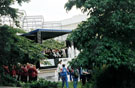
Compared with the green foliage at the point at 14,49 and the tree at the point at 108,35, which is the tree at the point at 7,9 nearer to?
the green foliage at the point at 14,49

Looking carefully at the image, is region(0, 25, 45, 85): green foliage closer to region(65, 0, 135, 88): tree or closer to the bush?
region(65, 0, 135, 88): tree

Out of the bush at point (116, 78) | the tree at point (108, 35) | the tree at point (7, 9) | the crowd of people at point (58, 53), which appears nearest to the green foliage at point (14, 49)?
the tree at point (7, 9)

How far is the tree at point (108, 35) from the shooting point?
5805mm

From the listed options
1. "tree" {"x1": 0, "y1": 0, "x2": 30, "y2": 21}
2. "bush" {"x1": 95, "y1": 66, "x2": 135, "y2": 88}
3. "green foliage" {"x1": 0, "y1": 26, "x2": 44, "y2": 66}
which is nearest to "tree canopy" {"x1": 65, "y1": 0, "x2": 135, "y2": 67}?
"bush" {"x1": 95, "y1": 66, "x2": 135, "y2": 88}

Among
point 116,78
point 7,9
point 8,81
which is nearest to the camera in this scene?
point 116,78

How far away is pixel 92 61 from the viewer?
6121 millimetres

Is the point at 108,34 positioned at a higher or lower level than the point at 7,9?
lower

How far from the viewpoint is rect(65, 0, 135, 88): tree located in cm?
→ 580

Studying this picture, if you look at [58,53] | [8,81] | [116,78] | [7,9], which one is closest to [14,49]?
[7,9]

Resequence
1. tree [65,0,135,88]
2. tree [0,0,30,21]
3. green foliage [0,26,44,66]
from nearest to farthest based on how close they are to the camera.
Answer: tree [65,0,135,88], green foliage [0,26,44,66], tree [0,0,30,21]

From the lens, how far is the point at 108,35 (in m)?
6.28

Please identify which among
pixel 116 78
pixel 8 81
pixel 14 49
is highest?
pixel 14 49

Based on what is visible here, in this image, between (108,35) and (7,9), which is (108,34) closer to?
(108,35)

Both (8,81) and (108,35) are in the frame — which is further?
(8,81)
